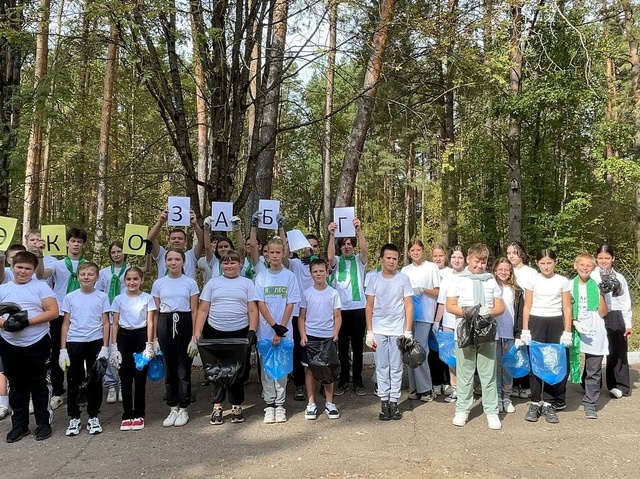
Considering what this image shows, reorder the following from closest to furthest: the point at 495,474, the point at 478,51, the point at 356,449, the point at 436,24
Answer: the point at 495,474 < the point at 356,449 < the point at 436,24 < the point at 478,51

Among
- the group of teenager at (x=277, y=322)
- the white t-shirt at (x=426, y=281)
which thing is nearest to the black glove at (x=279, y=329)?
the group of teenager at (x=277, y=322)

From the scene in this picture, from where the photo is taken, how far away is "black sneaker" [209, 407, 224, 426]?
4.93 metres

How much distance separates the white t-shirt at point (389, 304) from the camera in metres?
5.15

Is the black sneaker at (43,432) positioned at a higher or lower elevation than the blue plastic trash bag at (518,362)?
lower

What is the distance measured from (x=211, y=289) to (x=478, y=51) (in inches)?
208

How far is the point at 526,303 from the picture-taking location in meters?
5.32

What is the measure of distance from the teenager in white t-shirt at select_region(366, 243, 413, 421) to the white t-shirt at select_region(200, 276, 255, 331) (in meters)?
1.30

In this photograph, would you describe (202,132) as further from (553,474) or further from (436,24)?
(553,474)

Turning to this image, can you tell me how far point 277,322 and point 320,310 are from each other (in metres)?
0.47

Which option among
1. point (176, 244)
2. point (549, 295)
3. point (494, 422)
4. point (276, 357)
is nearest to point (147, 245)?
point (176, 244)

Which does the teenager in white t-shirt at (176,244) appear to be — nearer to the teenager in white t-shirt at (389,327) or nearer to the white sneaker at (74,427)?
the white sneaker at (74,427)

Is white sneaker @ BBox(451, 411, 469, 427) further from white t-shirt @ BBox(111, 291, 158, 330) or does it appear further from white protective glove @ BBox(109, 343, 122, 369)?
white protective glove @ BBox(109, 343, 122, 369)

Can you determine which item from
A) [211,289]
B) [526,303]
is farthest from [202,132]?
[526,303]

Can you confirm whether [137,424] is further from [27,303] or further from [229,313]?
[27,303]
